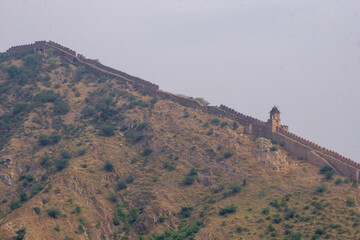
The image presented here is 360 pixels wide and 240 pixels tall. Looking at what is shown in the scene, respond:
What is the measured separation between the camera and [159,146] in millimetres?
59062

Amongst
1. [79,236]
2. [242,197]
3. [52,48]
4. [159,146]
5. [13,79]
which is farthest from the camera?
[52,48]

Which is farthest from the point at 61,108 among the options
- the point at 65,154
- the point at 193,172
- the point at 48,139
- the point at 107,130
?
the point at 193,172

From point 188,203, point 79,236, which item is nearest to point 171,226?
point 188,203

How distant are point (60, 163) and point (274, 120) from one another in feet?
66.9

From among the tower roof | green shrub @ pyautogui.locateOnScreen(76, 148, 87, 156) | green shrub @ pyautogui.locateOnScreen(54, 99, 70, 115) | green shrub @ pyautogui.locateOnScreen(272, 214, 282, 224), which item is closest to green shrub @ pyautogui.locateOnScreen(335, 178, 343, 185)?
green shrub @ pyautogui.locateOnScreen(272, 214, 282, 224)

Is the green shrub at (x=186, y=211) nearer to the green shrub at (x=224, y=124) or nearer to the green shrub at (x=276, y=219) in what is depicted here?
the green shrub at (x=276, y=219)

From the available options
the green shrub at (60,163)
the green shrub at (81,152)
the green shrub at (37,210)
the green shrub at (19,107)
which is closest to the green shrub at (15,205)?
the green shrub at (37,210)

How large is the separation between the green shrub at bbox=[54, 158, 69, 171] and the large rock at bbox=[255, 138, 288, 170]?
17.2 metres

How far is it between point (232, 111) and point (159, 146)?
8663 millimetres

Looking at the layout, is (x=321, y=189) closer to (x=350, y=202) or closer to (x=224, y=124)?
(x=350, y=202)

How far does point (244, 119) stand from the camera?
61.2m

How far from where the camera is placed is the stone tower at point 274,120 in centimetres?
5859

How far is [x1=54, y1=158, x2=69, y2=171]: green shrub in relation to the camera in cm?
5469

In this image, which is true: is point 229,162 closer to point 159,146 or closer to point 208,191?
point 208,191
